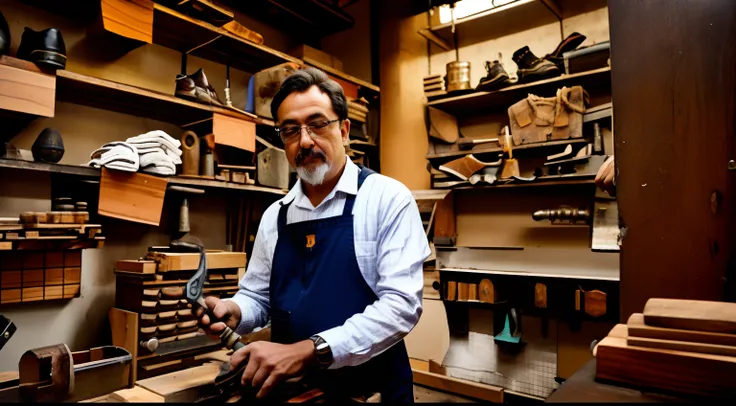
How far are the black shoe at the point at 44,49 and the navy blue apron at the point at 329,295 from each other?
6.06 feet

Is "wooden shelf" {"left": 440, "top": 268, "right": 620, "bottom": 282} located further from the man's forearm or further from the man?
the man's forearm

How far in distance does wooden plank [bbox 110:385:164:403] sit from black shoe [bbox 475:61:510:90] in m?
3.41

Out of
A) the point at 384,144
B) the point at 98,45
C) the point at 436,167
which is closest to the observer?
the point at 98,45

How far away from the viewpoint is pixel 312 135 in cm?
164

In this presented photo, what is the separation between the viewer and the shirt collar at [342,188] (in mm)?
1650

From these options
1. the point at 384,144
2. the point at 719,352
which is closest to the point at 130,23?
the point at 384,144

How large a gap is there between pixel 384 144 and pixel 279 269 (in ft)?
10.8

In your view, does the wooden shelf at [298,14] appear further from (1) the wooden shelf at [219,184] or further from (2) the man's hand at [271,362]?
(2) the man's hand at [271,362]

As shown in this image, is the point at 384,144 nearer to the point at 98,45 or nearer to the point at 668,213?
the point at 98,45

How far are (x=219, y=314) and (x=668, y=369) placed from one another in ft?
3.92

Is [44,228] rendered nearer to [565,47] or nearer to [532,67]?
[532,67]

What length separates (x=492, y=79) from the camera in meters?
3.72

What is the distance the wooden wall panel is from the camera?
105 centimetres

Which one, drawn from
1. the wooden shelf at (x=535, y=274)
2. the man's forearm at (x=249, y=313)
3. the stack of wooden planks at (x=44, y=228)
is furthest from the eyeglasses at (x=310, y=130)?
the wooden shelf at (x=535, y=274)
